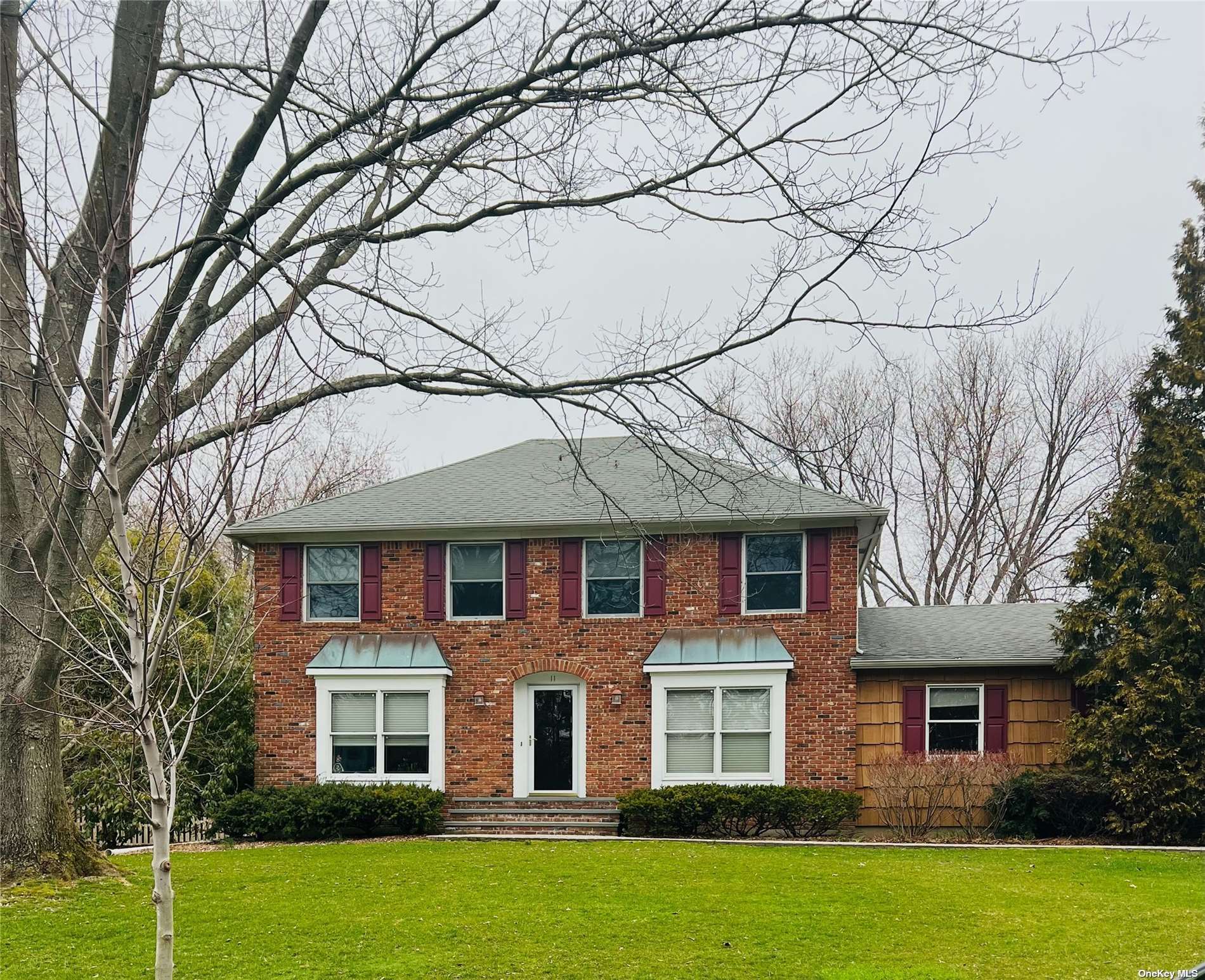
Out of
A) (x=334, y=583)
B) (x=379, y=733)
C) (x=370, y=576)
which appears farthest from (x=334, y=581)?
(x=379, y=733)

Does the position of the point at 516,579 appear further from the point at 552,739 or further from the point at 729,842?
the point at 729,842

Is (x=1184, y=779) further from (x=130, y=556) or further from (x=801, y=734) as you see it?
(x=130, y=556)

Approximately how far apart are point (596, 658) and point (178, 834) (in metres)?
7.55

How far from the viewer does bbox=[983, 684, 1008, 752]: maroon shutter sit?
60.8ft

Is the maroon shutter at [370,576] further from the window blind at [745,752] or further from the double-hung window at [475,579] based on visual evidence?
the window blind at [745,752]

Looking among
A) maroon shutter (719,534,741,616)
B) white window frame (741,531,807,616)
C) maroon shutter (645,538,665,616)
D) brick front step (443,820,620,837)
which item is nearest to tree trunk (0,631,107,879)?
brick front step (443,820,620,837)

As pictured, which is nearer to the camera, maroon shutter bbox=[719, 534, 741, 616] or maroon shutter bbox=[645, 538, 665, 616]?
maroon shutter bbox=[719, 534, 741, 616]

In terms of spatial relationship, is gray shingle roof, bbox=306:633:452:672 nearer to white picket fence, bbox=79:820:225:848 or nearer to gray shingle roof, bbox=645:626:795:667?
white picket fence, bbox=79:820:225:848

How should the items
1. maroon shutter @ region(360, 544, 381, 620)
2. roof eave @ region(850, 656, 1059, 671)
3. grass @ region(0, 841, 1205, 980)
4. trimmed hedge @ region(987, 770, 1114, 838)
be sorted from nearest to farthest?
grass @ region(0, 841, 1205, 980) < trimmed hedge @ region(987, 770, 1114, 838) < roof eave @ region(850, 656, 1059, 671) < maroon shutter @ region(360, 544, 381, 620)

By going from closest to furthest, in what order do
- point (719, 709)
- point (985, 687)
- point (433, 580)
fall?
1. point (719, 709)
2. point (985, 687)
3. point (433, 580)

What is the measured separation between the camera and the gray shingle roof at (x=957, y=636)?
60.3ft

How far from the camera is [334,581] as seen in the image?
64.5ft

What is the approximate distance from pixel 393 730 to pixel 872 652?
8.23 meters

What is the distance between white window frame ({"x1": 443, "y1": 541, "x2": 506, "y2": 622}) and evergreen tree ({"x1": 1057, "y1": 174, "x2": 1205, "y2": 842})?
9229 millimetres
